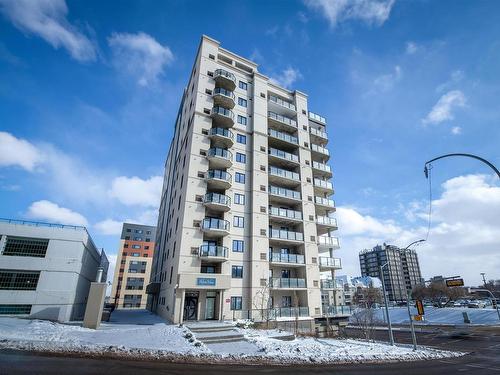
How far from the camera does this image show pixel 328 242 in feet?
126

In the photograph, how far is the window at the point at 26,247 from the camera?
2480 centimetres

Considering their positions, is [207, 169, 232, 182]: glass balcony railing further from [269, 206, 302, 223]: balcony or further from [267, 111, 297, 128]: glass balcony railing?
[267, 111, 297, 128]: glass balcony railing

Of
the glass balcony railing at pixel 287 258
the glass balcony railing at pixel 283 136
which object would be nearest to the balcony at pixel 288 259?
the glass balcony railing at pixel 287 258

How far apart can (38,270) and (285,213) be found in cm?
2731

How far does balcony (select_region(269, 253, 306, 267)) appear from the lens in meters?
32.4

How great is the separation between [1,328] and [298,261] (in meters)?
27.9

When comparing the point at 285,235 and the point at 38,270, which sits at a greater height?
the point at 285,235

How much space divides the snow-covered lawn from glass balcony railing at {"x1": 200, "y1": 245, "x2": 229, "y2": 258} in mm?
9113

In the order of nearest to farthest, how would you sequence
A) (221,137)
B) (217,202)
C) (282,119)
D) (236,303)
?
(236,303) < (217,202) < (221,137) < (282,119)

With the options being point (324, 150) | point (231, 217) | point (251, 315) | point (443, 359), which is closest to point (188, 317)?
point (251, 315)

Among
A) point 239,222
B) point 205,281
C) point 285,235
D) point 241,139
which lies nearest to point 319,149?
point 241,139

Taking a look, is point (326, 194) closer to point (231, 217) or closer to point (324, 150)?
point (324, 150)

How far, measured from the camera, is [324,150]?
44.1 metres

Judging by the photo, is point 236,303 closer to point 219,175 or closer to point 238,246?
point 238,246
